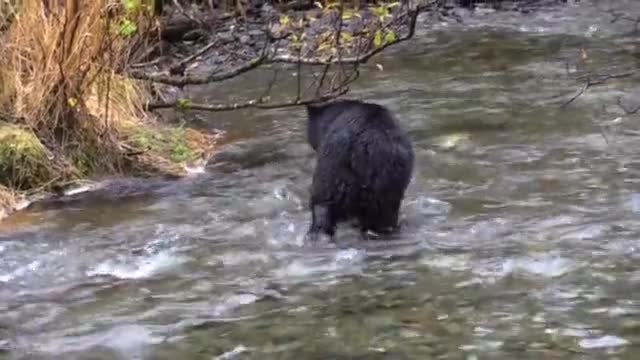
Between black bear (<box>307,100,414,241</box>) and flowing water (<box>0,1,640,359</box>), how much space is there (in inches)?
5.0

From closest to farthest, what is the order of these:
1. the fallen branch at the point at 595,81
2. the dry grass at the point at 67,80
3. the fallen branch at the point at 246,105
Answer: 1. the fallen branch at the point at 595,81
2. the dry grass at the point at 67,80
3. the fallen branch at the point at 246,105

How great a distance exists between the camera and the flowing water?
4.57 m

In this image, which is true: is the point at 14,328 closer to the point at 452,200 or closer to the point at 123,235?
the point at 123,235

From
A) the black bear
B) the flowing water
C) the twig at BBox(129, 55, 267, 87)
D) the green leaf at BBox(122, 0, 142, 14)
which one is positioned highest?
the green leaf at BBox(122, 0, 142, 14)

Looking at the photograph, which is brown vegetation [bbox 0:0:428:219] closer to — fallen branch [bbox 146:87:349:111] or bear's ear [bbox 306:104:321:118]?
fallen branch [bbox 146:87:349:111]

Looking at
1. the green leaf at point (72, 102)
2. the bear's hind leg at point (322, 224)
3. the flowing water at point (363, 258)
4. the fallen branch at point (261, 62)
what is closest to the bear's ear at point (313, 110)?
the flowing water at point (363, 258)

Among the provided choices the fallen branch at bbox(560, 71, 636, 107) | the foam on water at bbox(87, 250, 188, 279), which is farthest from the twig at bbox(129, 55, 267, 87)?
the foam on water at bbox(87, 250, 188, 279)

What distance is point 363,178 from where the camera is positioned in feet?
19.6

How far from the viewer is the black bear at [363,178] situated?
235 inches

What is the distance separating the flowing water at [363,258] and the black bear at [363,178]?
0.13 metres

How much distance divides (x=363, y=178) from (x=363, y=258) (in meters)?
0.50

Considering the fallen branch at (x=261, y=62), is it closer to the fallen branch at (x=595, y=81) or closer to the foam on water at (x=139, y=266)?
the fallen branch at (x=595, y=81)

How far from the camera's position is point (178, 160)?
8.13 metres

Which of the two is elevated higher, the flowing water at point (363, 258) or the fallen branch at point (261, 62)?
the fallen branch at point (261, 62)
